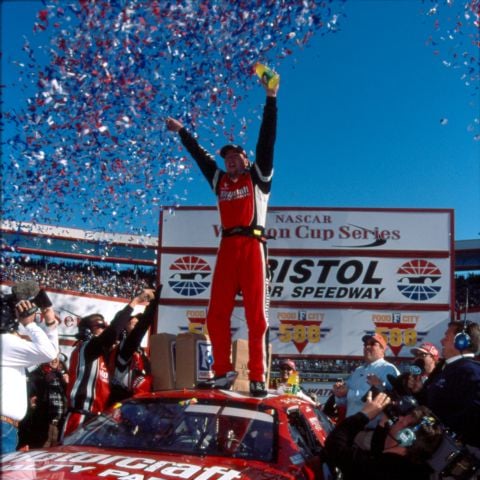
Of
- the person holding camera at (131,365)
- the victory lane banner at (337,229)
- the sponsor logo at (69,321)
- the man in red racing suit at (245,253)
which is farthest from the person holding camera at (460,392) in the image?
the sponsor logo at (69,321)

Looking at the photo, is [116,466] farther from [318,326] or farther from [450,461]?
[318,326]

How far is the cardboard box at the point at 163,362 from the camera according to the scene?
620 centimetres

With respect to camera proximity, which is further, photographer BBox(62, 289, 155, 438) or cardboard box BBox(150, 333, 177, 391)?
cardboard box BBox(150, 333, 177, 391)

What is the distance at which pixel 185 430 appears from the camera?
408 cm

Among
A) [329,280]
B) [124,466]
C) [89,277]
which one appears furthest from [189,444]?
[89,277]

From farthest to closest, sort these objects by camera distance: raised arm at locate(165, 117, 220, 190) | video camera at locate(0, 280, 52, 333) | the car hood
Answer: raised arm at locate(165, 117, 220, 190) < video camera at locate(0, 280, 52, 333) < the car hood

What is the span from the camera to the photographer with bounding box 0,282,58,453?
3527mm

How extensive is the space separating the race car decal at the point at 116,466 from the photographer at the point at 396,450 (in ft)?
2.06

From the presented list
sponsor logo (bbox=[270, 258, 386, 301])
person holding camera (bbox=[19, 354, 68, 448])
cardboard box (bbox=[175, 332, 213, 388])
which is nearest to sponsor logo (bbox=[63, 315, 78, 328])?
sponsor logo (bbox=[270, 258, 386, 301])

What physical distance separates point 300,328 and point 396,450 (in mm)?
9589

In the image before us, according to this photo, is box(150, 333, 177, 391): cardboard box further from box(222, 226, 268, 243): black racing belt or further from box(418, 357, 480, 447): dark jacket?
box(418, 357, 480, 447): dark jacket

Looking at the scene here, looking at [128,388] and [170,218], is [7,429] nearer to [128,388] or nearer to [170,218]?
[128,388]

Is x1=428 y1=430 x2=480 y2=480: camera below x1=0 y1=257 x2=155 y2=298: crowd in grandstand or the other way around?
below

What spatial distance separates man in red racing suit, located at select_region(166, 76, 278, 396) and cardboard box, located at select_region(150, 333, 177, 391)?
0.86 meters
